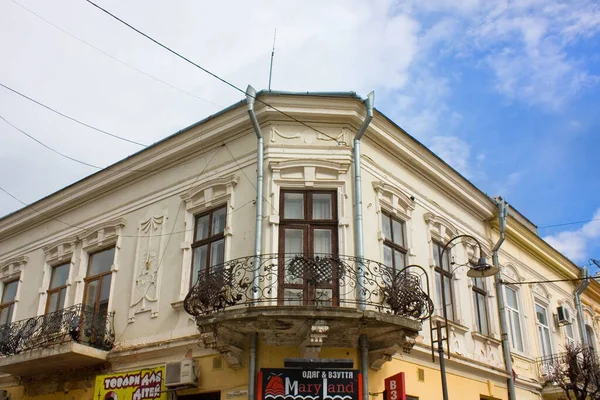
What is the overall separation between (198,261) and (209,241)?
1.52ft

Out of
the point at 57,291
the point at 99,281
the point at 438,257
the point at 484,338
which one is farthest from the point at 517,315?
the point at 57,291

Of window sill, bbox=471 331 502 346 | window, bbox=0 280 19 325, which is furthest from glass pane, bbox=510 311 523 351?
window, bbox=0 280 19 325

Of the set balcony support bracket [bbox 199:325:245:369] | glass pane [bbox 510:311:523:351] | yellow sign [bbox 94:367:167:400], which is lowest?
yellow sign [bbox 94:367:167:400]

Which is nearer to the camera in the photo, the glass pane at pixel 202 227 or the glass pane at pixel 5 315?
the glass pane at pixel 202 227

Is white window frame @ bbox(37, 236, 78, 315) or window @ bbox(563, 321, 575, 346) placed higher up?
white window frame @ bbox(37, 236, 78, 315)

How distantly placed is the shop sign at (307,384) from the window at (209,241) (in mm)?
2840

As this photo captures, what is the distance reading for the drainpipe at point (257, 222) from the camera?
10.5m

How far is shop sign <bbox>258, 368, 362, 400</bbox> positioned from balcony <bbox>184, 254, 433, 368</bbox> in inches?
20.0

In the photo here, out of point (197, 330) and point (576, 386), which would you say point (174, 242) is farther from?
point (576, 386)

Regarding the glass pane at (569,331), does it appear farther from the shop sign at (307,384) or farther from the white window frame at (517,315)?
the shop sign at (307,384)

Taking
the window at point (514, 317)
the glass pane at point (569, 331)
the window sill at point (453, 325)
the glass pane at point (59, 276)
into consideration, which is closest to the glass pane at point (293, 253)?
the window sill at point (453, 325)

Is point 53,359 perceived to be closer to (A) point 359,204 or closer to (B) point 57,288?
(B) point 57,288

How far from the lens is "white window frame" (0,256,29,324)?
54.0ft

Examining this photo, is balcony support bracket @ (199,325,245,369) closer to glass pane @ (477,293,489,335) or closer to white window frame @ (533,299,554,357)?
glass pane @ (477,293,489,335)
